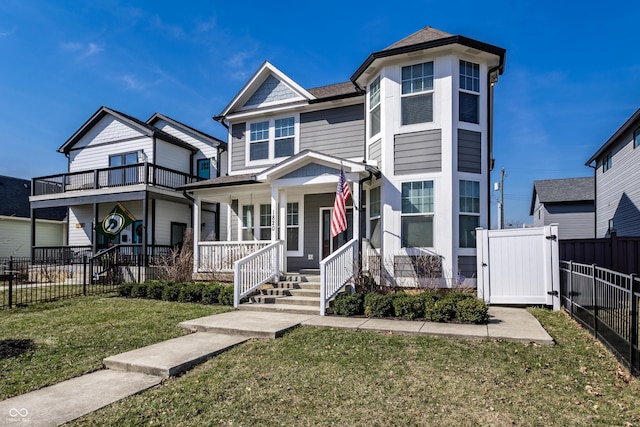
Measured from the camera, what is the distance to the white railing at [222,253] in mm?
11797

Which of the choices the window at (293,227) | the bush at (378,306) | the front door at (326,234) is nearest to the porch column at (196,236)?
the window at (293,227)

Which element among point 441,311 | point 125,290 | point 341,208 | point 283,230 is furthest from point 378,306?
point 125,290

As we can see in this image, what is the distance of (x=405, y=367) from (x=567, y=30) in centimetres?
1446

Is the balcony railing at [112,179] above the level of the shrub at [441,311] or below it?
above

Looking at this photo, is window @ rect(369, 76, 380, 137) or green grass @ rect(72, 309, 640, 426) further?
window @ rect(369, 76, 380, 137)

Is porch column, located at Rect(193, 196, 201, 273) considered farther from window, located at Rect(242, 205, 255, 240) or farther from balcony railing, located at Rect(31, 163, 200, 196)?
balcony railing, located at Rect(31, 163, 200, 196)

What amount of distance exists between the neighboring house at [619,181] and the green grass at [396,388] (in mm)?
13201

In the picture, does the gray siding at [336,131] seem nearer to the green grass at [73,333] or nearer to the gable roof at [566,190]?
the green grass at [73,333]

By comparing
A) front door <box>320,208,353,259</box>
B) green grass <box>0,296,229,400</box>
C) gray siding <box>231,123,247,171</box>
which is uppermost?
gray siding <box>231,123,247,171</box>

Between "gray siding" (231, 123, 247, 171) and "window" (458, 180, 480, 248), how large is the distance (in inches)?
302

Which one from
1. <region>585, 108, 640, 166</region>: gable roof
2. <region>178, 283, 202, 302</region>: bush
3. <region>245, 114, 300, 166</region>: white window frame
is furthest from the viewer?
<region>585, 108, 640, 166</region>: gable roof

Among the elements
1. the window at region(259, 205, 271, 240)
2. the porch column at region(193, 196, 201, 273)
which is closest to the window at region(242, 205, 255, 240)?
the window at region(259, 205, 271, 240)

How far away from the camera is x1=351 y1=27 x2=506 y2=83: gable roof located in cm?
981

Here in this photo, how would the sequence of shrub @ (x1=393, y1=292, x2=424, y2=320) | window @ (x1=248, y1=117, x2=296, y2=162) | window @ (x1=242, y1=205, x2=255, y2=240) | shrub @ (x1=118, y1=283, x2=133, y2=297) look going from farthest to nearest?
window @ (x1=242, y1=205, x2=255, y2=240) < window @ (x1=248, y1=117, x2=296, y2=162) < shrub @ (x1=118, y1=283, x2=133, y2=297) < shrub @ (x1=393, y1=292, x2=424, y2=320)
